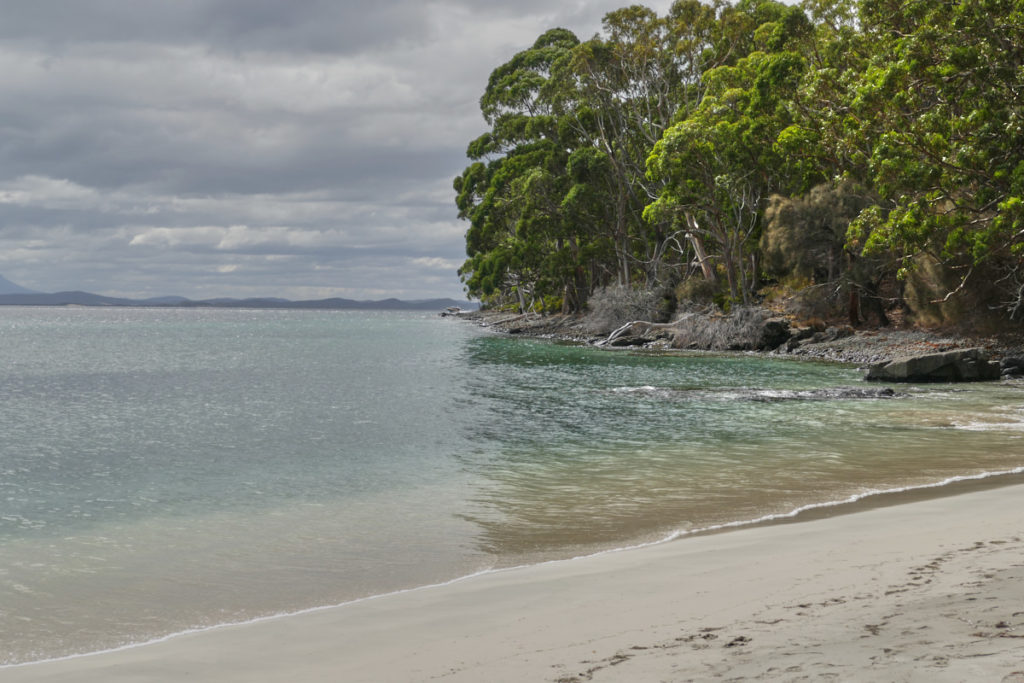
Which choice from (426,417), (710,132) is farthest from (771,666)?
(710,132)

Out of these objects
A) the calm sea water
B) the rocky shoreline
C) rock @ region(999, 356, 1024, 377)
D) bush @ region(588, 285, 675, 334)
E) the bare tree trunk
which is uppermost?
the bare tree trunk

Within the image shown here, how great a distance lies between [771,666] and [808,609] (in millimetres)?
1419

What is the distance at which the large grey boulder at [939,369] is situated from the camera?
27.6m

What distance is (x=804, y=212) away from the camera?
134 ft

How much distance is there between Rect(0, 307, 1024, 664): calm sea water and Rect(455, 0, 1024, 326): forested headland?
6705 mm

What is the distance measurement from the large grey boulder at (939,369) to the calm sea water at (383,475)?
61.7 inches

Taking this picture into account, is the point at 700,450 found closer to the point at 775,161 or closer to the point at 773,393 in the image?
the point at 773,393

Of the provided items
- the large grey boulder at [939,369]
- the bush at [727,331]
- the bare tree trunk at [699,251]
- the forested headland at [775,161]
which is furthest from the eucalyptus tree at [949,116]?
the bare tree trunk at [699,251]

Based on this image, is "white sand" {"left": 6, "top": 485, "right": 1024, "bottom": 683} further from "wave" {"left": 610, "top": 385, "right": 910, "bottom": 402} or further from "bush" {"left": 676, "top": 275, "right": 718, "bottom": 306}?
"bush" {"left": 676, "top": 275, "right": 718, "bottom": 306}

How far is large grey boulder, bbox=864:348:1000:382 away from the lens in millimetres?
27609

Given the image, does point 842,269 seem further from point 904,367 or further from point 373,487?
point 373,487

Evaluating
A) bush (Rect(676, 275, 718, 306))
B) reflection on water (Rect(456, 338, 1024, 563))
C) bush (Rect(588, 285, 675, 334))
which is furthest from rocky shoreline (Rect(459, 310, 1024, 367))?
reflection on water (Rect(456, 338, 1024, 563))

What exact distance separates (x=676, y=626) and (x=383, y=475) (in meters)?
9.01

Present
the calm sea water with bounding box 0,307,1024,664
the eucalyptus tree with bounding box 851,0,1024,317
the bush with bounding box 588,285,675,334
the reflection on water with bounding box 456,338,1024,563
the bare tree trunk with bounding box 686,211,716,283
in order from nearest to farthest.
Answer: the calm sea water with bounding box 0,307,1024,664 < the reflection on water with bounding box 456,338,1024,563 < the eucalyptus tree with bounding box 851,0,1024,317 < the bare tree trunk with bounding box 686,211,716,283 < the bush with bounding box 588,285,675,334
